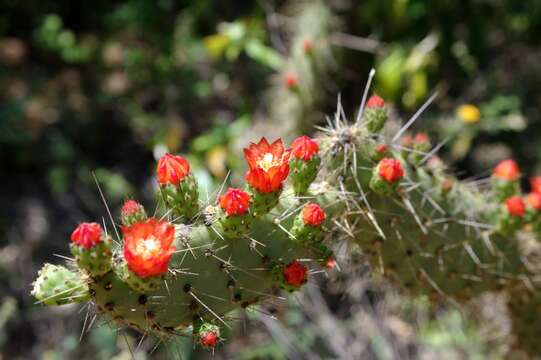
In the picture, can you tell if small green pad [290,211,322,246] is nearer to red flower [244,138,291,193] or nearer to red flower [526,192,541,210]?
red flower [244,138,291,193]

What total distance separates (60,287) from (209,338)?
33 centimetres

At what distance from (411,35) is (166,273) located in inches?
99.3

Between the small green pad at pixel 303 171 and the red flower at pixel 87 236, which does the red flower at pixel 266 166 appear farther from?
the red flower at pixel 87 236

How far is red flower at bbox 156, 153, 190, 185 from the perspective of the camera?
4.60ft

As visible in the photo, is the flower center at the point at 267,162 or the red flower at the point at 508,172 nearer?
the flower center at the point at 267,162

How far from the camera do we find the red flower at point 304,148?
1536 millimetres

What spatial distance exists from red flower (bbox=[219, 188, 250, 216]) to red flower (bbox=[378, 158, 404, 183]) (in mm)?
501

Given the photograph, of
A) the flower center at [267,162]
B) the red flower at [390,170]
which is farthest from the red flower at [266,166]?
the red flower at [390,170]

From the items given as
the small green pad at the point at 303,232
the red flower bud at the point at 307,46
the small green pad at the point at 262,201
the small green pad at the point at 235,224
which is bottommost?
the small green pad at the point at 303,232

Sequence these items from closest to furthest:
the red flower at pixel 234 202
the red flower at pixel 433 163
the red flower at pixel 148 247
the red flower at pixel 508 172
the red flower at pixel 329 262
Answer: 1. the red flower at pixel 148 247
2. the red flower at pixel 234 202
3. the red flower at pixel 329 262
4. the red flower at pixel 433 163
5. the red flower at pixel 508 172

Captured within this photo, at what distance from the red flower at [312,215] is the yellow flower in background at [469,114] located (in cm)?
204

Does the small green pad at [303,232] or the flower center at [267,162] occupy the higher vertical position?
the flower center at [267,162]

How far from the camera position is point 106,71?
401 centimetres

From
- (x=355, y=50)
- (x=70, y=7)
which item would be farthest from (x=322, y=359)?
(x=70, y=7)
